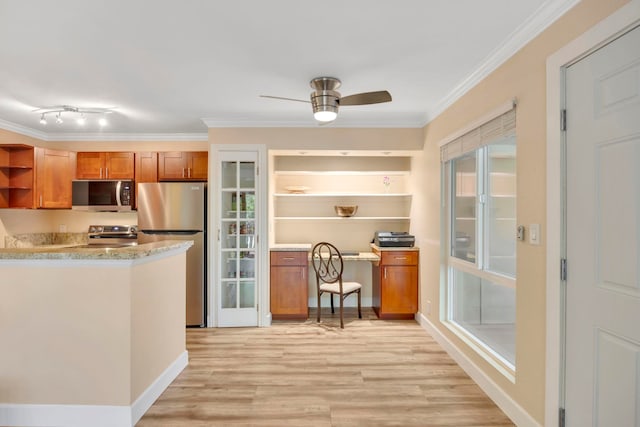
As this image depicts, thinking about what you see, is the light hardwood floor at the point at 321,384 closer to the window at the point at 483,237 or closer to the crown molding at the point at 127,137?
the window at the point at 483,237

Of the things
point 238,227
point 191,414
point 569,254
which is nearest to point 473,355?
point 569,254

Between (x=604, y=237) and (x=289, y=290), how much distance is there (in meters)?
3.39

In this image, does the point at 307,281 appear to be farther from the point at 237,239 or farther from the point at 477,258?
the point at 477,258

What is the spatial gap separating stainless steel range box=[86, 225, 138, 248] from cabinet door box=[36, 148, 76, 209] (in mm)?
543

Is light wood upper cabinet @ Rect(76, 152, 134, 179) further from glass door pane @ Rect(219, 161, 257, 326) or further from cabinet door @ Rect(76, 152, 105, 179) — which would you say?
glass door pane @ Rect(219, 161, 257, 326)

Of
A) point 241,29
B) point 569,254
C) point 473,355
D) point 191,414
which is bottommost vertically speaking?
point 191,414

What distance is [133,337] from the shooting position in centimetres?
232

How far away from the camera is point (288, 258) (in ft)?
14.8

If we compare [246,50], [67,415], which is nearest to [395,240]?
[246,50]

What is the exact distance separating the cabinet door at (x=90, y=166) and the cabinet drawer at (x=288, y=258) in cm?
253

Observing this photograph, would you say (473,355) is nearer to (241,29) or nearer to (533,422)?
(533,422)

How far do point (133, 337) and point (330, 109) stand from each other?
86.0 inches

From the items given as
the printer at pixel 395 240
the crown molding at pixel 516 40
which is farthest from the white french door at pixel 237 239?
the crown molding at pixel 516 40

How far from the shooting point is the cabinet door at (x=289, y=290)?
4500mm
